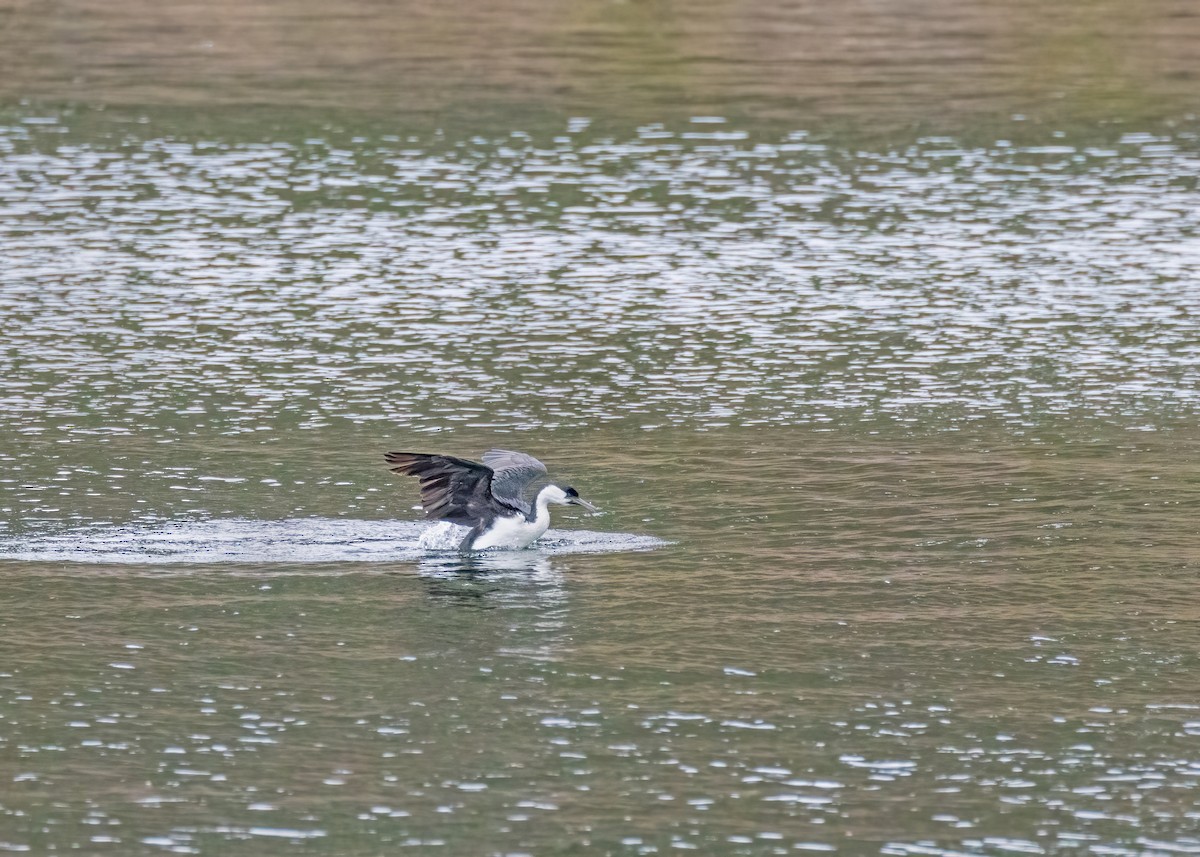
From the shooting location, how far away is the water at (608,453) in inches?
616

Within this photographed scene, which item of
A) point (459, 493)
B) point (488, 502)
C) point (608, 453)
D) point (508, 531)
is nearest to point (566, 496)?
point (508, 531)

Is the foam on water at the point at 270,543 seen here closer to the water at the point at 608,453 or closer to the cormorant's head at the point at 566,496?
the water at the point at 608,453

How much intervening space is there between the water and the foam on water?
7 centimetres

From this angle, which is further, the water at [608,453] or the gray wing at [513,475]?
the gray wing at [513,475]

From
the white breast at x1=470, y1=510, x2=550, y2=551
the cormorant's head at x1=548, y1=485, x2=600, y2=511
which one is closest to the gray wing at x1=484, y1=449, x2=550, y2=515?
the white breast at x1=470, y1=510, x2=550, y2=551

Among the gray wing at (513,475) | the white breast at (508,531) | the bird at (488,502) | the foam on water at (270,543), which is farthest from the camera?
the gray wing at (513,475)

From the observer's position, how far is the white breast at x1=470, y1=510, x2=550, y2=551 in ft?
72.4

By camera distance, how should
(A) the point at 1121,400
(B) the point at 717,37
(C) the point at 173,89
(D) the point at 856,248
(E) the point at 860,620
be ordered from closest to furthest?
1. (E) the point at 860,620
2. (A) the point at 1121,400
3. (D) the point at 856,248
4. (C) the point at 173,89
5. (B) the point at 717,37

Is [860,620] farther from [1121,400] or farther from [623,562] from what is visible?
[1121,400]

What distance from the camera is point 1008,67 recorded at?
53562 millimetres

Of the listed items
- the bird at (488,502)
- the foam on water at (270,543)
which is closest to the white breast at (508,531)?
the bird at (488,502)

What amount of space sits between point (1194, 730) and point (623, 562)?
6367 millimetres

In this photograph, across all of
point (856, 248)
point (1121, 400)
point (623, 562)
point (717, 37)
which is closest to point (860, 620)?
point (623, 562)

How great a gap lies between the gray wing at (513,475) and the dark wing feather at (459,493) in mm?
143
